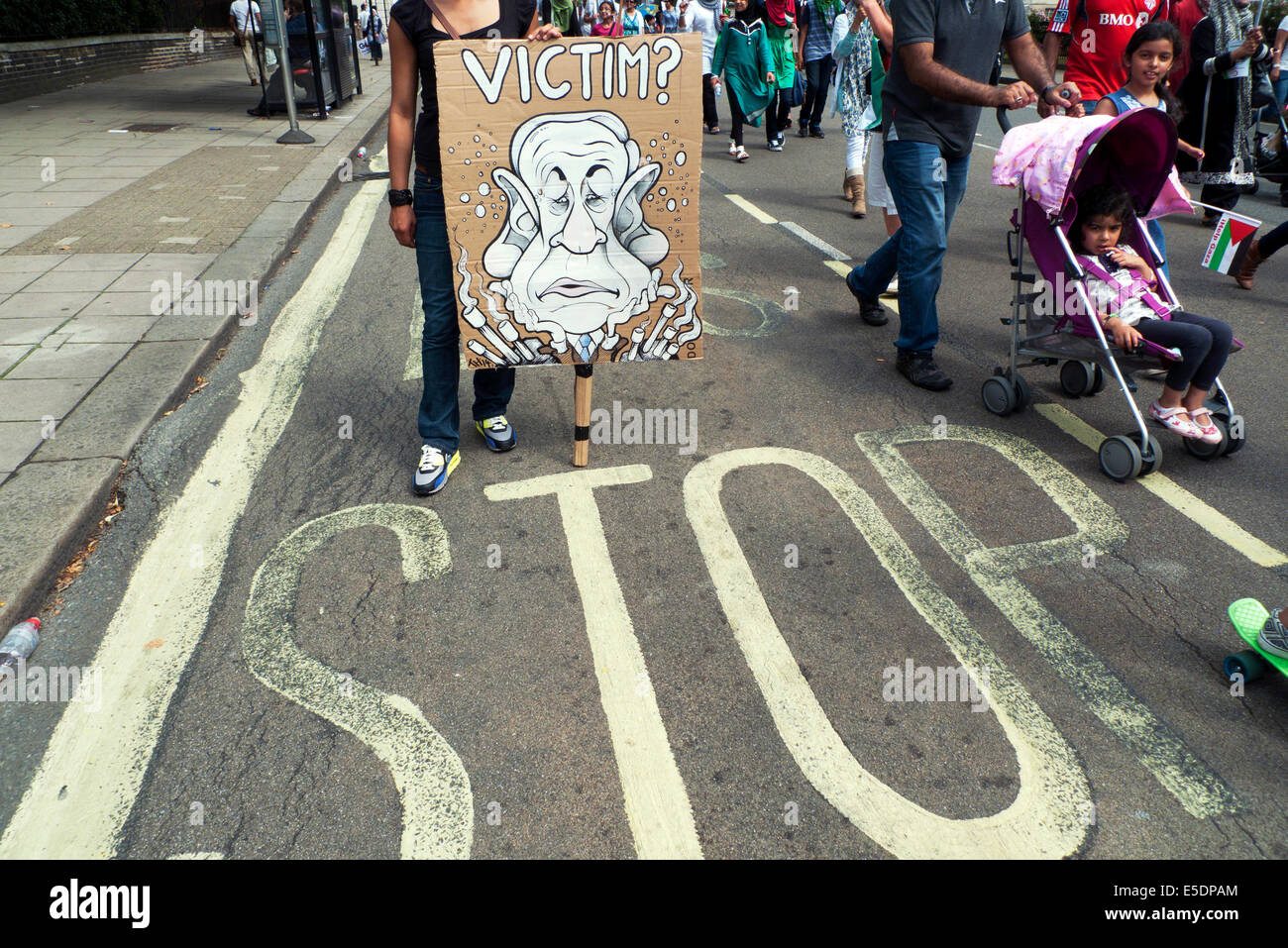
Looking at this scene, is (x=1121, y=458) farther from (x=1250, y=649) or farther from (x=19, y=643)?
(x=19, y=643)

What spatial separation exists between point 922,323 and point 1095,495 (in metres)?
1.39

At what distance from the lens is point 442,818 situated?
219 centimetres

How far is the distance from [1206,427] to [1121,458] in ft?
1.56

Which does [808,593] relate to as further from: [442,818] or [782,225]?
[782,225]

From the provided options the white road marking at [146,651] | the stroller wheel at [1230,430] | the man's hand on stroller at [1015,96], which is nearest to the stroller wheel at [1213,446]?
the stroller wheel at [1230,430]

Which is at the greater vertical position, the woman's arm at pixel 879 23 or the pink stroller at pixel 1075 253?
the woman's arm at pixel 879 23

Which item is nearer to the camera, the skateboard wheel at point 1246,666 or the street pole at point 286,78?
the skateboard wheel at point 1246,666

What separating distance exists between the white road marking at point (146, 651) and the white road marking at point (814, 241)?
4216 millimetres

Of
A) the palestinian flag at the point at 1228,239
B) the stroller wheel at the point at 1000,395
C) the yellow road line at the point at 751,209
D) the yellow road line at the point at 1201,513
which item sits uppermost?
the palestinian flag at the point at 1228,239

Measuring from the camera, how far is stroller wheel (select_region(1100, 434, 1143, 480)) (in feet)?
12.2

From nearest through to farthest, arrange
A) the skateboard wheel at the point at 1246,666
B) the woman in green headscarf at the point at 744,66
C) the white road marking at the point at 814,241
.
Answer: the skateboard wheel at the point at 1246,666
the white road marking at the point at 814,241
the woman in green headscarf at the point at 744,66

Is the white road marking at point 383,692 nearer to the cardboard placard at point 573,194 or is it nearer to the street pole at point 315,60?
the cardboard placard at point 573,194

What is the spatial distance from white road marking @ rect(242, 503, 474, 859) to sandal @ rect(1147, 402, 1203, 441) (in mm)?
2996

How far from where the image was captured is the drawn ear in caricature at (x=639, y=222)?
344cm
